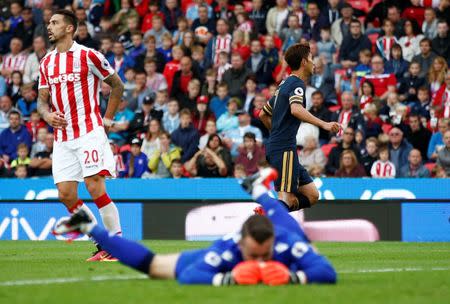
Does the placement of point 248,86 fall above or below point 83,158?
above

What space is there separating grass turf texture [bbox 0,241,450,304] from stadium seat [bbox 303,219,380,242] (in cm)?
411

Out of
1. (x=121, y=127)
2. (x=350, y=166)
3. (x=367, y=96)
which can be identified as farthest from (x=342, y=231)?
(x=121, y=127)

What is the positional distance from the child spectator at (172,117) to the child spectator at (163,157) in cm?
76

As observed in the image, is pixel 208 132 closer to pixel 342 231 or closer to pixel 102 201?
pixel 342 231

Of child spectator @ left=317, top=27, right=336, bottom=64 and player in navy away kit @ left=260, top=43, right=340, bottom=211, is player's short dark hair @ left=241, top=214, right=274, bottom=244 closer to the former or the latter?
player in navy away kit @ left=260, top=43, right=340, bottom=211

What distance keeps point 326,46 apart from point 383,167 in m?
3.76

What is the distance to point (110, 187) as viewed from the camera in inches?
710

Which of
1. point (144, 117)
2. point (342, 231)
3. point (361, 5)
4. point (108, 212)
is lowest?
point (342, 231)

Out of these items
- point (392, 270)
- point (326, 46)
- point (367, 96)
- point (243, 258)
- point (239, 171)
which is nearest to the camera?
point (243, 258)

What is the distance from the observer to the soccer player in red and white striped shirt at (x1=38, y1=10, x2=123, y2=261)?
1084cm

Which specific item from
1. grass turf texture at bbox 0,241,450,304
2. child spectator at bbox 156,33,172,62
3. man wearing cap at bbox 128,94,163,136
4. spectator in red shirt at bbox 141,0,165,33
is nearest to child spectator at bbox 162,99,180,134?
man wearing cap at bbox 128,94,163,136

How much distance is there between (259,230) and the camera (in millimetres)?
6828

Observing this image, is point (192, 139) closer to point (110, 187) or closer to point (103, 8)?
point (110, 187)

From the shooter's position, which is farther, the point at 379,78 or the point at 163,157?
the point at 379,78
